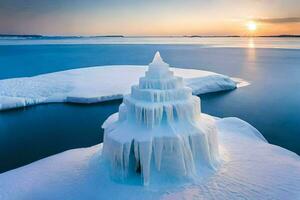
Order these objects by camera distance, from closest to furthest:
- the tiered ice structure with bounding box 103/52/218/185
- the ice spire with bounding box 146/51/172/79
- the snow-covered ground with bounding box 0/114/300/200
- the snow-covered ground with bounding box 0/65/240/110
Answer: the snow-covered ground with bounding box 0/114/300/200, the tiered ice structure with bounding box 103/52/218/185, the ice spire with bounding box 146/51/172/79, the snow-covered ground with bounding box 0/65/240/110

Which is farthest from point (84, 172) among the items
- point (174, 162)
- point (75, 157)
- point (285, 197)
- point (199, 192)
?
point (285, 197)

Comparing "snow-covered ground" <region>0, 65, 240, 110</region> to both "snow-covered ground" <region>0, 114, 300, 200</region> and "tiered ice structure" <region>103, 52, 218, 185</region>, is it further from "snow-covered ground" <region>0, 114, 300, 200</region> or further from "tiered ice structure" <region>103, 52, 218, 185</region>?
"tiered ice structure" <region>103, 52, 218, 185</region>

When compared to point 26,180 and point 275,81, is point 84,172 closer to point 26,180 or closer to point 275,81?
point 26,180

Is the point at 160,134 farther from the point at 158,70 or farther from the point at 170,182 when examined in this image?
the point at 158,70

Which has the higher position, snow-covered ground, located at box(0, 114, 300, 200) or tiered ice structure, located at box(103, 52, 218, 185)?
tiered ice structure, located at box(103, 52, 218, 185)

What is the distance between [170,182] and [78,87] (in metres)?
15.9

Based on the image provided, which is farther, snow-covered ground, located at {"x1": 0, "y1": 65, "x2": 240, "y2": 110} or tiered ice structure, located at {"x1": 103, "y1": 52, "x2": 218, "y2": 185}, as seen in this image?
snow-covered ground, located at {"x1": 0, "y1": 65, "x2": 240, "y2": 110}

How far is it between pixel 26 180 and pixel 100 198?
96.9 inches

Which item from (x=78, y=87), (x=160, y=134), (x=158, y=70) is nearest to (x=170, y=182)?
(x=160, y=134)

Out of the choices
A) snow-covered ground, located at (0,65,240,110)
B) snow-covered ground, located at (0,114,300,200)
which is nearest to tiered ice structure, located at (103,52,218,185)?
Answer: snow-covered ground, located at (0,114,300,200)

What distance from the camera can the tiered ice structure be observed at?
736 centimetres

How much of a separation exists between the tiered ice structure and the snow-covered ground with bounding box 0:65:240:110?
11235 mm

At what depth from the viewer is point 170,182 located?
24.3ft

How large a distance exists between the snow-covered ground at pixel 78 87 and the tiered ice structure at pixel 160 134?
36.9 ft
